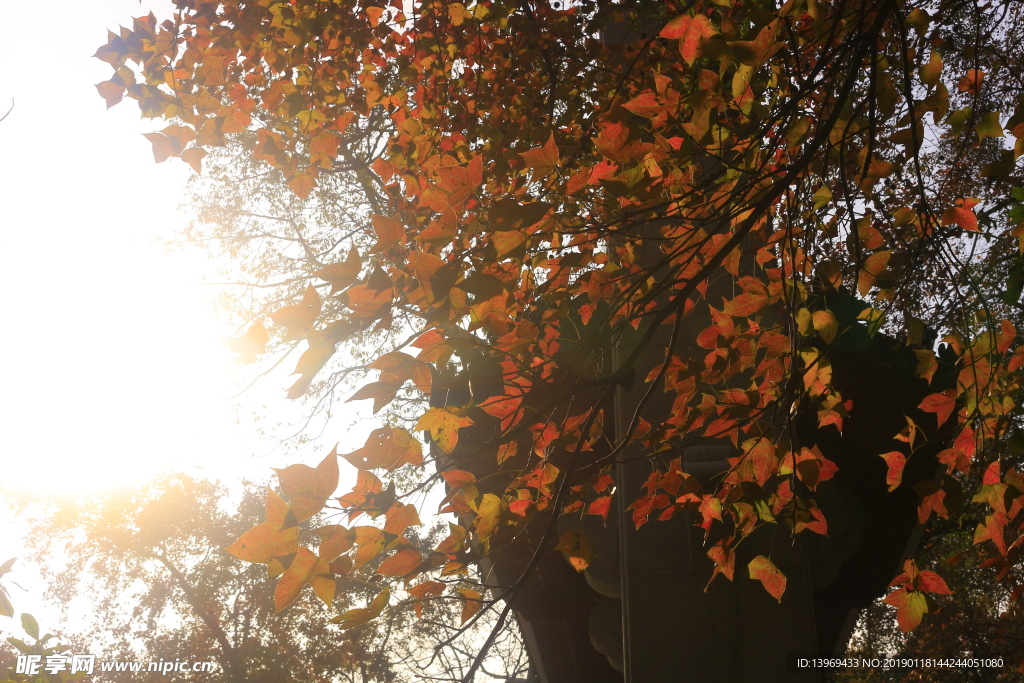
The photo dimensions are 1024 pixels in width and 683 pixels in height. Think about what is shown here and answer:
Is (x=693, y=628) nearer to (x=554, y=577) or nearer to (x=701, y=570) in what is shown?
(x=701, y=570)

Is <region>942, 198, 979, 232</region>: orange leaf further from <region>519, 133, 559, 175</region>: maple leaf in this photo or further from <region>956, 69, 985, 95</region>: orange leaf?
<region>519, 133, 559, 175</region>: maple leaf

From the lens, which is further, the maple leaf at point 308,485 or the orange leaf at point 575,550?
the orange leaf at point 575,550

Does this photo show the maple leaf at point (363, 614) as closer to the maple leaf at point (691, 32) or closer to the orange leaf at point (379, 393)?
the orange leaf at point (379, 393)

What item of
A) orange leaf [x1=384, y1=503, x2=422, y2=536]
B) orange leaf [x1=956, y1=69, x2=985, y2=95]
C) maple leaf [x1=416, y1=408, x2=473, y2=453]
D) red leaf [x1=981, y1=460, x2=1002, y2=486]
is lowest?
orange leaf [x1=384, y1=503, x2=422, y2=536]

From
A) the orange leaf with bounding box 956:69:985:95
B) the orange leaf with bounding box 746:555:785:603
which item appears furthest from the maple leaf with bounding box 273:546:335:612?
the orange leaf with bounding box 956:69:985:95

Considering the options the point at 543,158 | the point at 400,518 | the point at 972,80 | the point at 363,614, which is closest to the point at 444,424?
the point at 400,518

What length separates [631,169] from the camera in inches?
75.9

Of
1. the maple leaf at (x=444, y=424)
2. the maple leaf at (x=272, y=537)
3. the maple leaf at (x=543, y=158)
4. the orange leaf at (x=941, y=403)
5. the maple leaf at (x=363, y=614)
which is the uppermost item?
the maple leaf at (x=543, y=158)

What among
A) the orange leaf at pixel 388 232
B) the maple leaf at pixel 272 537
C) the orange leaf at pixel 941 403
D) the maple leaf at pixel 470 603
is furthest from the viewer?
the orange leaf at pixel 941 403

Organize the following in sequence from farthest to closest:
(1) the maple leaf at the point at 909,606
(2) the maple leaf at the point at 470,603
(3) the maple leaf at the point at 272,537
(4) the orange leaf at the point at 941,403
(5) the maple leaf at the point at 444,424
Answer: (4) the orange leaf at the point at 941,403 → (1) the maple leaf at the point at 909,606 → (2) the maple leaf at the point at 470,603 → (5) the maple leaf at the point at 444,424 → (3) the maple leaf at the point at 272,537

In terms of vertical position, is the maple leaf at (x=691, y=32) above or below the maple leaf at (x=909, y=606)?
above

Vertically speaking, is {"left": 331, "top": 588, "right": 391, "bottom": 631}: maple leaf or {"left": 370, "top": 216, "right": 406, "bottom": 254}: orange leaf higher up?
{"left": 370, "top": 216, "right": 406, "bottom": 254}: orange leaf

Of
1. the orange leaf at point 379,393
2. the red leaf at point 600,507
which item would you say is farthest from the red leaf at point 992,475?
the orange leaf at point 379,393

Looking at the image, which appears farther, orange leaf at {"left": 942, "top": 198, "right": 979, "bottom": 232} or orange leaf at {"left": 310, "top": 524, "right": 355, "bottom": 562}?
orange leaf at {"left": 942, "top": 198, "right": 979, "bottom": 232}
